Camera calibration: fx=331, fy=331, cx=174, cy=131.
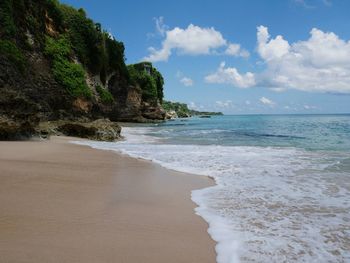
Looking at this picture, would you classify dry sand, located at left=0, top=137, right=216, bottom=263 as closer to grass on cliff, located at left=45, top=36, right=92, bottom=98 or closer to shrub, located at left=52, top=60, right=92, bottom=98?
shrub, located at left=52, top=60, right=92, bottom=98

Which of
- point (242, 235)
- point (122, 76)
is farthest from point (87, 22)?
point (242, 235)

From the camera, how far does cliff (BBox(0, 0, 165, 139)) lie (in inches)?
612

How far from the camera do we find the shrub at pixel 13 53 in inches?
858

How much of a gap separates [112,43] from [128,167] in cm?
3507

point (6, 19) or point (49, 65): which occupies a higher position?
point (6, 19)

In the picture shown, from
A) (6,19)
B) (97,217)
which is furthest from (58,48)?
(97,217)

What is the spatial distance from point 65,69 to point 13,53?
659 cm

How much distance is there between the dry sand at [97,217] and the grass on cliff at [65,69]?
71.0 feet

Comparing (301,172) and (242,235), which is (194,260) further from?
(301,172)

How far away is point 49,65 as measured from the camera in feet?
91.5

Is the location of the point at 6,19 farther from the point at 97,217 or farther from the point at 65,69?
the point at 97,217

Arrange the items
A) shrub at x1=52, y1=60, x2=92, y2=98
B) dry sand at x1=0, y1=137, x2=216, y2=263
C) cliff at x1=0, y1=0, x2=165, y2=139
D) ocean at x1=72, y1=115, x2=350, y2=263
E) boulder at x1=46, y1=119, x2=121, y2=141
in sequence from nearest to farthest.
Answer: dry sand at x1=0, y1=137, x2=216, y2=263 < ocean at x1=72, y1=115, x2=350, y2=263 < cliff at x1=0, y1=0, x2=165, y2=139 < boulder at x1=46, y1=119, x2=121, y2=141 < shrub at x1=52, y1=60, x2=92, y2=98

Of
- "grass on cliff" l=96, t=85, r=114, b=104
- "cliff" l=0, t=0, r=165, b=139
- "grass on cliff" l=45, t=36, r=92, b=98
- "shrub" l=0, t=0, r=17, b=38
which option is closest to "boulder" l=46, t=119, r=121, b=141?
"cliff" l=0, t=0, r=165, b=139

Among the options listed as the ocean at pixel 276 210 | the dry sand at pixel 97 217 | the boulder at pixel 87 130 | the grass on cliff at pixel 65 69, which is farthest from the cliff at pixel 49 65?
the ocean at pixel 276 210
